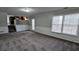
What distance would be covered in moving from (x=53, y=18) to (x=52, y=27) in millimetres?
812

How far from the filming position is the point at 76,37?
394cm

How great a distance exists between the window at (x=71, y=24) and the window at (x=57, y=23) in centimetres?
46

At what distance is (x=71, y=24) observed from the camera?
427 centimetres

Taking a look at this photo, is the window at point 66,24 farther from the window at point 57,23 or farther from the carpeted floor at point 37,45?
the carpeted floor at point 37,45

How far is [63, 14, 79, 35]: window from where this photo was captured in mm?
3987

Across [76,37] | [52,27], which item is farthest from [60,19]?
[76,37]

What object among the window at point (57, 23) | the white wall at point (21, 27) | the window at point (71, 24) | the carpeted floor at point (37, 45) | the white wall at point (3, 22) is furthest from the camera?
the white wall at point (21, 27)

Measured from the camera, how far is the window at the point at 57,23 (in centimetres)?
501

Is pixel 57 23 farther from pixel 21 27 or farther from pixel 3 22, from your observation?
pixel 21 27

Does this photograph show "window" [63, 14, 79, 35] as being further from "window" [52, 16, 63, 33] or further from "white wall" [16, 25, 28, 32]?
"white wall" [16, 25, 28, 32]

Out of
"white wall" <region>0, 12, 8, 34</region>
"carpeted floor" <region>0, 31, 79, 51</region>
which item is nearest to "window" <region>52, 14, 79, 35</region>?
"carpeted floor" <region>0, 31, 79, 51</region>

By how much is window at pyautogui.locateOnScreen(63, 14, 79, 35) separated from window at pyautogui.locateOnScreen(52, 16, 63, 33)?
0.46m

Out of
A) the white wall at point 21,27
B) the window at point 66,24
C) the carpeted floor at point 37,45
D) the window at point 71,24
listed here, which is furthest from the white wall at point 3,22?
the window at point 71,24
